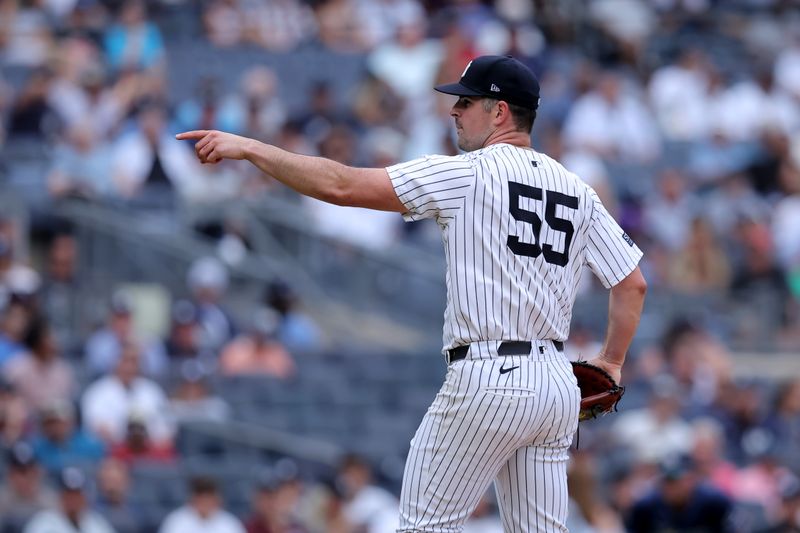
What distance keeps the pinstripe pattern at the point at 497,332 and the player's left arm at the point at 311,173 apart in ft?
0.22

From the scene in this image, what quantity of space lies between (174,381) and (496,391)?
6.29m

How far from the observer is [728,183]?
14664mm

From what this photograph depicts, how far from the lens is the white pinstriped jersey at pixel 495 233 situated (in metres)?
5.10

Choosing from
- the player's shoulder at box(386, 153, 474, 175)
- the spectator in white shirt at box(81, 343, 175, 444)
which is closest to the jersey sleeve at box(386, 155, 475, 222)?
the player's shoulder at box(386, 153, 474, 175)

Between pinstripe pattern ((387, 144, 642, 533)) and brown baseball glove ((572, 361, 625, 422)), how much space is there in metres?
0.24

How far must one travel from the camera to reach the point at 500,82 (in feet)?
17.1

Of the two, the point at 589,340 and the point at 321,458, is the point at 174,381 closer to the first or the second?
the point at 321,458

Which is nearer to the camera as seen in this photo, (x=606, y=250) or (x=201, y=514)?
(x=606, y=250)

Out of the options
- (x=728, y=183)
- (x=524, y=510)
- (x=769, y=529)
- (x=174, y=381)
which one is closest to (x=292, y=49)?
(x=728, y=183)

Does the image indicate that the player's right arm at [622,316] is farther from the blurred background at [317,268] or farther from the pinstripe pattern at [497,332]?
the blurred background at [317,268]

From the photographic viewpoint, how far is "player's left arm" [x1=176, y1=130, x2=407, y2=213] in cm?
499

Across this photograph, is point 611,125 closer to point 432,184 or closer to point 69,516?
point 69,516

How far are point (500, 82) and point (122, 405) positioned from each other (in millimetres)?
6003

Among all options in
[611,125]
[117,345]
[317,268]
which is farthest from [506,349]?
[611,125]
